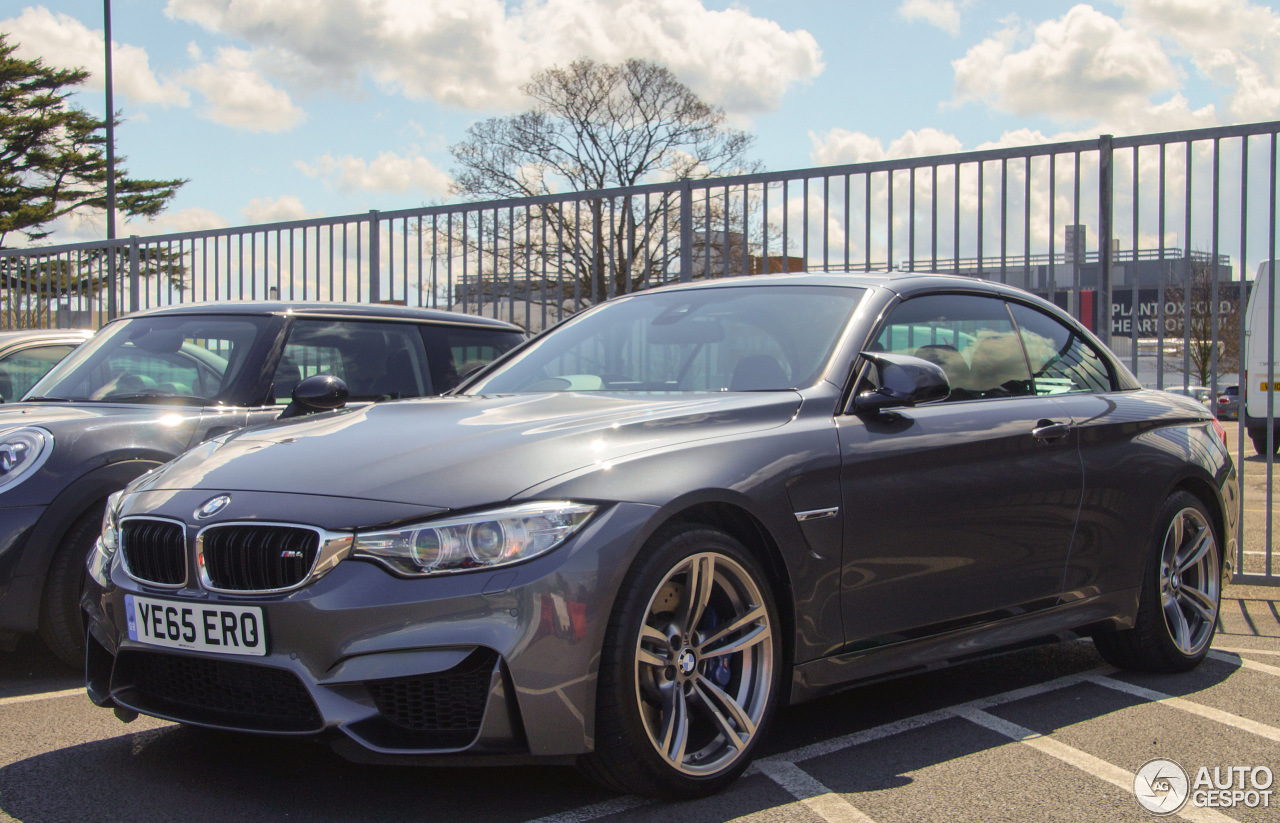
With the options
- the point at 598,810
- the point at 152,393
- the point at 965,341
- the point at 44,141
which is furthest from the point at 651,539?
the point at 44,141

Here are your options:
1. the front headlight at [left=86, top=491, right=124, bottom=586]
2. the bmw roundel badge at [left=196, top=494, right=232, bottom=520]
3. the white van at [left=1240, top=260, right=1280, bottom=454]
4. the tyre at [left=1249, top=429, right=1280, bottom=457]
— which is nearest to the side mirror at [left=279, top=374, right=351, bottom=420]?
the front headlight at [left=86, top=491, right=124, bottom=586]

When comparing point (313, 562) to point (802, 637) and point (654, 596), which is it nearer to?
point (654, 596)

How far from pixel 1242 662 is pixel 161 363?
5.13 meters

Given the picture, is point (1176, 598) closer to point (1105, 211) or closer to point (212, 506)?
Result: point (1105, 211)

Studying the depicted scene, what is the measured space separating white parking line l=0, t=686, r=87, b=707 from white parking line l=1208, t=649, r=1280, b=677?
4765mm

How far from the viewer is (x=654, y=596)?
123 inches

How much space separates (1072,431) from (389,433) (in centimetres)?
261

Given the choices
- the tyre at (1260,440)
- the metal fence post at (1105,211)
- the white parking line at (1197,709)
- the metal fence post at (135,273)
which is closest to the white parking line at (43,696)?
the white parking line at (1197,709)

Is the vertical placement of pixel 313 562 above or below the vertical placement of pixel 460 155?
below

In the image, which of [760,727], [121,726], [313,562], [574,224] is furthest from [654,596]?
[574,224]

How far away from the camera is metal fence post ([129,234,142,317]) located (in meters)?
11.9

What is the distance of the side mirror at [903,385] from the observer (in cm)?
377

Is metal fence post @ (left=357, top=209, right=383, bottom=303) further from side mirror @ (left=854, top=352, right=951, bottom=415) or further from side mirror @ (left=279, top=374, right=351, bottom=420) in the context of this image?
side mirror @ (left=854, top=352, right=951, bottom=415)

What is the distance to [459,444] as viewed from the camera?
10.8ft
